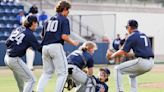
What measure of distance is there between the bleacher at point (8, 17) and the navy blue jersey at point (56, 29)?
16730 millimetres

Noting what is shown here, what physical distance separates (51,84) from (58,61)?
543 cm

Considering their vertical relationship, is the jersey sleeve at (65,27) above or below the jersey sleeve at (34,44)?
above

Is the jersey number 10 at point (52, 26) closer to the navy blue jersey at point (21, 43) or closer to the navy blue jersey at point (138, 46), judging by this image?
the navy blue jersey at point (21, 43)

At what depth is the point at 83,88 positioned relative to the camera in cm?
1118

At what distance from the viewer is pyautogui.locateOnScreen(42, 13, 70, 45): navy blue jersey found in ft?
34.0

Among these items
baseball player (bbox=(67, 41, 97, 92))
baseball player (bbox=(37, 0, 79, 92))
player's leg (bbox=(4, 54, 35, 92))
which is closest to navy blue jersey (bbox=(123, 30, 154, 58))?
baseball player (bbox=(67, 41, 97, 92))

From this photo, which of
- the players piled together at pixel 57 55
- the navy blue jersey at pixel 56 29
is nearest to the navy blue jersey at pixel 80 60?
the players piled together at pixel 57 55

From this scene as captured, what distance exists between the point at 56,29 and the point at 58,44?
30 centimetres

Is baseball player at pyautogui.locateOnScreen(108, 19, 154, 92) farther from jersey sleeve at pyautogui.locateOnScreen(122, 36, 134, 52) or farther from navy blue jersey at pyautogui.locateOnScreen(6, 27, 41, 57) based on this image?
navy blue jersey at pyautogui.locateOnScreen(6, 27, 41, 57)

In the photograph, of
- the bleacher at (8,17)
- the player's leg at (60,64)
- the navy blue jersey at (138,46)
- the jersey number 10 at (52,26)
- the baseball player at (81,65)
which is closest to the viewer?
the player's leg at (60,64)

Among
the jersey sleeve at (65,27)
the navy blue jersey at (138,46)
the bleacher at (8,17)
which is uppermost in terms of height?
the jersey sleeve at (65,27)

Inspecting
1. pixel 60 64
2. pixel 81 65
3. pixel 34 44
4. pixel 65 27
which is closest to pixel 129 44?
pixel 81 65

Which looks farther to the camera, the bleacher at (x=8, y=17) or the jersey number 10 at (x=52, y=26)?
the bleacher at (x=8, y=17)

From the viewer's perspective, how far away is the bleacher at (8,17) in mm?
27594
